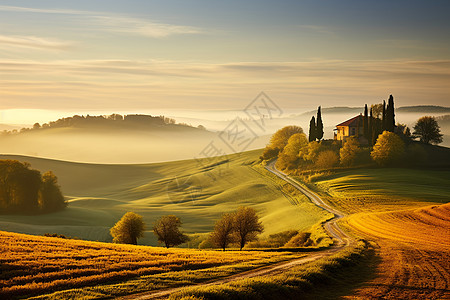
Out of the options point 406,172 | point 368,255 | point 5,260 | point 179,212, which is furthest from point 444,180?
point 5,260

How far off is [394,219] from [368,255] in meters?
29.6

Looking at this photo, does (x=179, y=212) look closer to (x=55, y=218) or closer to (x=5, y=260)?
(x=55, y=218)

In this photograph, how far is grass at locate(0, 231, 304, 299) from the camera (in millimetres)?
20672

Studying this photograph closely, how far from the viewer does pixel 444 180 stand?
105m

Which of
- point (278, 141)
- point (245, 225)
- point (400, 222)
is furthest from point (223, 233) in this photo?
point (278, 141)

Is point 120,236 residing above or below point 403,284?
below

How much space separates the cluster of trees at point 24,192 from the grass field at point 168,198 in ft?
13.3

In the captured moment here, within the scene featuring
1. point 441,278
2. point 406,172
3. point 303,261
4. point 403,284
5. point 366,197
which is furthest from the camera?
point 406,172

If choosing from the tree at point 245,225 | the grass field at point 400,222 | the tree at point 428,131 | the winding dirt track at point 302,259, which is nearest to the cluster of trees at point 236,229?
the tree at point 245,225

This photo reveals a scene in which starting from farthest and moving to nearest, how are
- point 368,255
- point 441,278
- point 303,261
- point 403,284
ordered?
1. point 368,255
2. point 303,261
3. point 441,278
4. point 403,284

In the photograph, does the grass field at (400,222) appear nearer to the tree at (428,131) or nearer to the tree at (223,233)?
the tree at (223,233)

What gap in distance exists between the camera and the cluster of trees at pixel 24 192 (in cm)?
9069

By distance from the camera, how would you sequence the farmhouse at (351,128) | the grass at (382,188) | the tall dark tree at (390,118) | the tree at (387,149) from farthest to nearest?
the farmhouse at (351,128)
the tall dark tree at (390,118)
the tree at (387,149)
the grass at (382,188)

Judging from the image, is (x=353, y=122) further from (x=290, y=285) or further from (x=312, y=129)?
(x=290, y=285)
